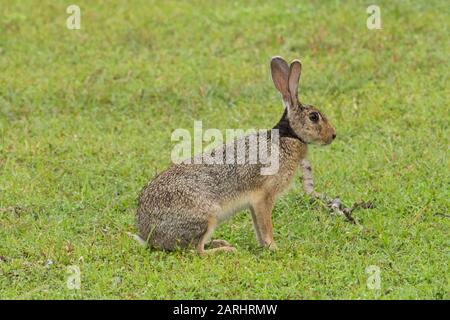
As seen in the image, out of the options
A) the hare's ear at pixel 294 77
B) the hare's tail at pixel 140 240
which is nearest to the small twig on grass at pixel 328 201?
the hare's ear at pixel 294 77

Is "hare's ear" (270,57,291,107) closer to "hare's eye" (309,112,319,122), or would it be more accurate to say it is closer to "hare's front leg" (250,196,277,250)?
"hare's eye" (309,112,319,122)

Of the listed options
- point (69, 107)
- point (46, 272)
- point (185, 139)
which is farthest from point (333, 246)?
point (69, 107)

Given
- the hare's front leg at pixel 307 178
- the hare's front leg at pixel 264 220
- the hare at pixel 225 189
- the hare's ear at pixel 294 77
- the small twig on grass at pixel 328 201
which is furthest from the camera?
the hare's front leg at pixel 307 178

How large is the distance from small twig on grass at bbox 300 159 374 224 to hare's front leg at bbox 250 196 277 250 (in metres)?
0.89

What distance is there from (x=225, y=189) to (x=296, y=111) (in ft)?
3.43

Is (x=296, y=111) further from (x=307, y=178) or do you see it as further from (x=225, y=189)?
(x=307, y=178)

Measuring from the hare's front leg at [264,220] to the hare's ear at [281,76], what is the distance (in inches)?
38.3

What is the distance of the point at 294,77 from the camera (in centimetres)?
890

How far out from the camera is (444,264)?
26.0 ft

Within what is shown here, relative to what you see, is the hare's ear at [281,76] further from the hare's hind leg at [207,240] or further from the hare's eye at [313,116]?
the hare's hind leg at [207,240]

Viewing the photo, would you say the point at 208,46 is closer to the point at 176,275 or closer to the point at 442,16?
the point at 442,16

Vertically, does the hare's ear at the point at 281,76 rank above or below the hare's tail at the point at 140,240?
above

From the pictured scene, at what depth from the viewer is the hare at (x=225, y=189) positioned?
8336mm

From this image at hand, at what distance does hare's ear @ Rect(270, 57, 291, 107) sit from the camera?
29.4ft
